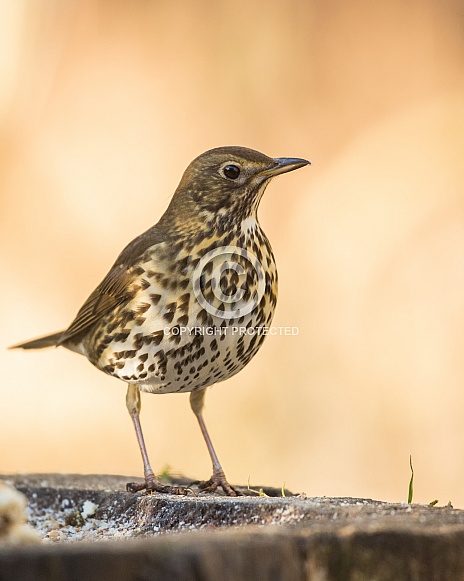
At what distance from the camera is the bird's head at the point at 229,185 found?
3.54m

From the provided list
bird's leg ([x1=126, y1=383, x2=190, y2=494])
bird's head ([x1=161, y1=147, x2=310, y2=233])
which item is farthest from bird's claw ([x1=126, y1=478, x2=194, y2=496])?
bird's head ([x1=161, y1=147, x2=310, y2=233])

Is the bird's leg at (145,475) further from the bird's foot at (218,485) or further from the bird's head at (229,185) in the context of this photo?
the bird's head at (229,185)

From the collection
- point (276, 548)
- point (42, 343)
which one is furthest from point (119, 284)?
point (276, 548)

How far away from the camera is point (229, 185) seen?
359 cm

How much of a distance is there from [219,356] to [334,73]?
416cm

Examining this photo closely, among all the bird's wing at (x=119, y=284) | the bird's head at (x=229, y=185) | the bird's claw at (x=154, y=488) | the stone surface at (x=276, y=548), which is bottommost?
the bird's claw at (x=154, y=488)

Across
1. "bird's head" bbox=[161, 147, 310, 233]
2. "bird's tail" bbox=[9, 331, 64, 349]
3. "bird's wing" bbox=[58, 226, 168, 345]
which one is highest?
"bird's head" bbox=[161, 147, 310, 233]

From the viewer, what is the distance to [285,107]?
6.87 meters

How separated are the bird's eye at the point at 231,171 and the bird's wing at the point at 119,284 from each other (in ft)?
1.06

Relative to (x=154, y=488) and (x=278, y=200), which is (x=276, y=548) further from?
(x=278, y=200)

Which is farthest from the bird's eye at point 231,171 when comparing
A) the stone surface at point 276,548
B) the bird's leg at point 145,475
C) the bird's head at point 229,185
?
the stone surface at point 276,548

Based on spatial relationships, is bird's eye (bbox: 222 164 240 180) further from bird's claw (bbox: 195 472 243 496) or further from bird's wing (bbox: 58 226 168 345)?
bird's claw (bbox: 195 472 243 496)

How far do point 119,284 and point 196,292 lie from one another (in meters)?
0.46

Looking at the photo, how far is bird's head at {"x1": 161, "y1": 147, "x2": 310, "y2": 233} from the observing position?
354 cm
